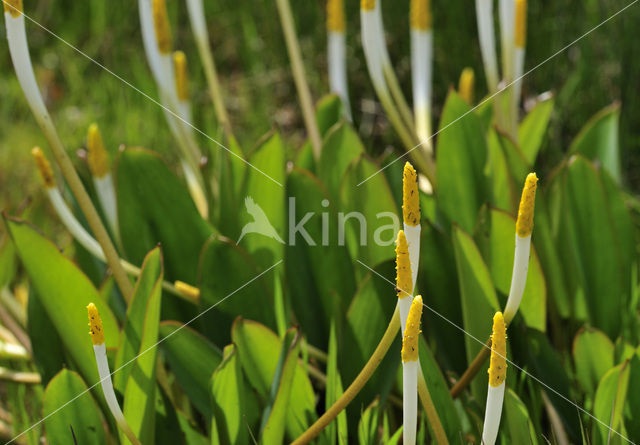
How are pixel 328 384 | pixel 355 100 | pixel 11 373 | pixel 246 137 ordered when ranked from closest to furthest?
1. pixel 328 384
2. pixel 11 373
3. pixel 246 137
4. pixel 355 100

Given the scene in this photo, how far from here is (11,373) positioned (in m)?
0.96

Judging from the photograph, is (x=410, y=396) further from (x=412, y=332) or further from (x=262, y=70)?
(x=262, y=70)

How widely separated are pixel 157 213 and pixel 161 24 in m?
0.28

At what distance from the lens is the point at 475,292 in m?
0.74

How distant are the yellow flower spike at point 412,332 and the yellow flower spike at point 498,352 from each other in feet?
0.19

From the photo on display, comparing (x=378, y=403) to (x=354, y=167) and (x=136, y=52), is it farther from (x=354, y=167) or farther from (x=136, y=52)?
(x=136, y=52)

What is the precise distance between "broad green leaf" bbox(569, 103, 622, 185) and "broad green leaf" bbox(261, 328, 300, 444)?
1.91 ft

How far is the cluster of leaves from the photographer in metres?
0.71

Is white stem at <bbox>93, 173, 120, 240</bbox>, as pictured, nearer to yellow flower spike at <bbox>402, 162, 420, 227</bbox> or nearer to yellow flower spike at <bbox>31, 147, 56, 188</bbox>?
yellow flower spike at <bbox>31, 147, 56, 188</bbox>

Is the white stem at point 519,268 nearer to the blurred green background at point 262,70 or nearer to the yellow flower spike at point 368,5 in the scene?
the yellow flower spike at point 368,5

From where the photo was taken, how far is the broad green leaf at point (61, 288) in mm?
753

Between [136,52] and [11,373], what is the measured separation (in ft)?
4.88

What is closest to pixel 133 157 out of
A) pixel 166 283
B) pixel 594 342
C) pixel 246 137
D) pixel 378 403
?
pixel 166 283

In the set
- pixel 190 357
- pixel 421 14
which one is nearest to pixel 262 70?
pixel 421 14
